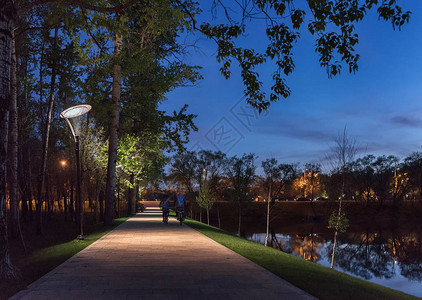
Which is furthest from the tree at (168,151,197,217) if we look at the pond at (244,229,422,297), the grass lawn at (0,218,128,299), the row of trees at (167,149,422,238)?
the grass lawn at (0,218,128,299)

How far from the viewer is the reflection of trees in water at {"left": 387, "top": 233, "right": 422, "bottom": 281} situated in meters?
25.0

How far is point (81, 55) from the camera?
18.2m

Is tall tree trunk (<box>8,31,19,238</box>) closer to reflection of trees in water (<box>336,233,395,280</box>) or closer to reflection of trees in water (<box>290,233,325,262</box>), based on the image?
reflection of trees in water (<box>290,233,325,262</box>)

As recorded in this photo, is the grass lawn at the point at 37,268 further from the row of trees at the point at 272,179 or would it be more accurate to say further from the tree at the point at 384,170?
the tree at the point at 384,170

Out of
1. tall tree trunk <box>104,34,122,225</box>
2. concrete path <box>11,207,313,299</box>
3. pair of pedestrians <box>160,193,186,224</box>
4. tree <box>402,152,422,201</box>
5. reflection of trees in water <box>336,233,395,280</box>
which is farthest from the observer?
tree <box>402,152,422,201</box>

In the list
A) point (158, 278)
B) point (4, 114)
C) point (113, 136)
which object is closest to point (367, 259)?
point (113, 136)

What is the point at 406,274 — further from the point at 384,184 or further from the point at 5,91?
the point at 384,184

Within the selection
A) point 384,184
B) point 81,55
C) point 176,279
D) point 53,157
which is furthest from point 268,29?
point 384,184

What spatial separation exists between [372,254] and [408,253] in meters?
3.80

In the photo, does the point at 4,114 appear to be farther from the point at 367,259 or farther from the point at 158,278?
the point at 367,259

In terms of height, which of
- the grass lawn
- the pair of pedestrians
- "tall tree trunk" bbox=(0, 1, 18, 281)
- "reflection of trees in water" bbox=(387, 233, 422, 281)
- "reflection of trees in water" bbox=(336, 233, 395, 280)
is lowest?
"reflection of trees in water" bbox=(387, 233, 422, 281)

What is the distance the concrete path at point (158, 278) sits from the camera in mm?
6129

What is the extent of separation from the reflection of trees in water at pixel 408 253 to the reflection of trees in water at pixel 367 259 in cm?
66

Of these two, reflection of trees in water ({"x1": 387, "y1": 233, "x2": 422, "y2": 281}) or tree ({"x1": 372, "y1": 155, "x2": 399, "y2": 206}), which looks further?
tree ({"x1": 372, "y1": 155, "x2": 399, "y2": 206})
